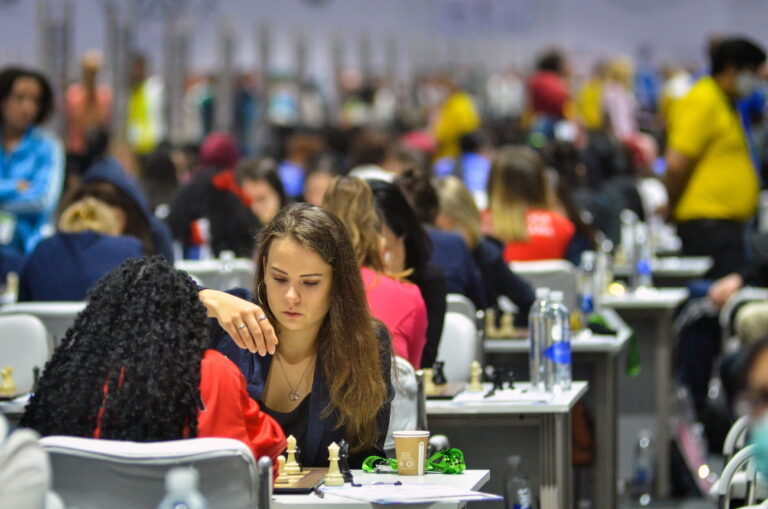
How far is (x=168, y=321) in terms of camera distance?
2.90m

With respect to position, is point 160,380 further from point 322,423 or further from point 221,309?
point 322,423

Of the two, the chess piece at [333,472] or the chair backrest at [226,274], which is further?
the chair backrest at [226,274]

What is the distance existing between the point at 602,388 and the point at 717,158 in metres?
2.85

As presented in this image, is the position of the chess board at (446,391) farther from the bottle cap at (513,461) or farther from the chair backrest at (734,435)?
the chair backrest at (734,435)

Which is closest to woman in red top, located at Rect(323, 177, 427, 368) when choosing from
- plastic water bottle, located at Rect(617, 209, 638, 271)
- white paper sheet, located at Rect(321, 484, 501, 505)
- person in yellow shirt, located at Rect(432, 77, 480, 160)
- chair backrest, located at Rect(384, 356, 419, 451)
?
chair backrest, located at Rect(384, 356, 419, 451)

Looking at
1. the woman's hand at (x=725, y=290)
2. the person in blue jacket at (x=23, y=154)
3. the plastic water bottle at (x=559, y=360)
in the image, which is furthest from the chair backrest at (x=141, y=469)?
the person in blue jacket at (x=23, y=154)

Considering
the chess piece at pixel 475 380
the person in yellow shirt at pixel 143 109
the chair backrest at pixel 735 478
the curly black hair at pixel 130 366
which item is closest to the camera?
the curly black hair at pixel 130 366

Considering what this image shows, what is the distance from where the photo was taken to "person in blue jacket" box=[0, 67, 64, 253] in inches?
309

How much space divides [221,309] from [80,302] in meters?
2.47

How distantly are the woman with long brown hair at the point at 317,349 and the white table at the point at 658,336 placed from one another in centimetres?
351

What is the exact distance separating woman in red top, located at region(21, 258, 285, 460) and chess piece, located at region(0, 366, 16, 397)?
1.65 m

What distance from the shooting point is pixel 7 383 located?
15.1 feet

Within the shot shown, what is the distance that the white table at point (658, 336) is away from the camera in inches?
272

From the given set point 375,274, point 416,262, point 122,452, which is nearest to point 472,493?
point 122,452
